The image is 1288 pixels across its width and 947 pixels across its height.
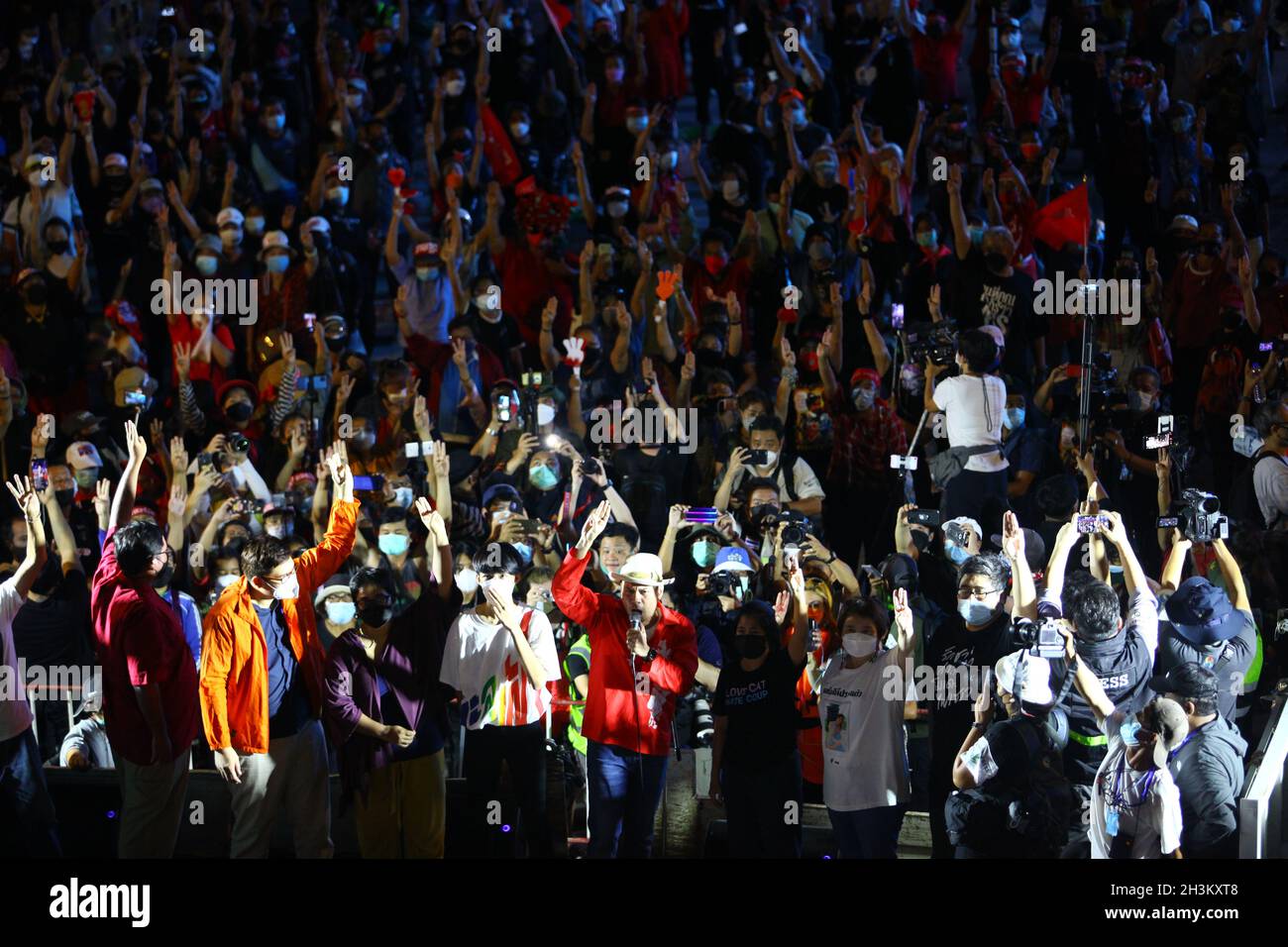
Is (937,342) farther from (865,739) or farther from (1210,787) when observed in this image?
(1210,787)

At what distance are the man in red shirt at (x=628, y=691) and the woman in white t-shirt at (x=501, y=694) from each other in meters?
0.20

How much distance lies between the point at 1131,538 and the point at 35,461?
5.52 m

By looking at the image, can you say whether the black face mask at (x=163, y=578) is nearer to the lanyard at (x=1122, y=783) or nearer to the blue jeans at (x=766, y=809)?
the blue jeans at (x=766, y=809)

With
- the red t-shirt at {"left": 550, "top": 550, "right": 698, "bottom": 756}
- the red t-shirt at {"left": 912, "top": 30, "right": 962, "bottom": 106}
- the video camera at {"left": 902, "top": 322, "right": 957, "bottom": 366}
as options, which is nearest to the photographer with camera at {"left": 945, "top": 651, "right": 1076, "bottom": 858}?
the red t-shirt at {"left": 550, "top": 550, "right": 698, "bottom": 756}

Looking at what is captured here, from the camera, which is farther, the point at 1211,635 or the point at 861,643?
the point at 861,643

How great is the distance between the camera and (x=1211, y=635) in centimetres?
858

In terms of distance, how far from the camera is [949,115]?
39.2 feet

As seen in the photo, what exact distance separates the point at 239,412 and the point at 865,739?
4.39 m

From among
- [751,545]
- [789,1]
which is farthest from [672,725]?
[789,1]

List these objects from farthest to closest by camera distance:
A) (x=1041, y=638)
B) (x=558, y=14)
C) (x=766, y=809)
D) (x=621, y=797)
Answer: (x=558, y=14) < (x=621, y=797) < (x=766, y=809) < (x=1041, y=638)

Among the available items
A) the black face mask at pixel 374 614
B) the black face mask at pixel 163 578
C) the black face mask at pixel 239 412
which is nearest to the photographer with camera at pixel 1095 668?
the black face mask at pixel 374 614

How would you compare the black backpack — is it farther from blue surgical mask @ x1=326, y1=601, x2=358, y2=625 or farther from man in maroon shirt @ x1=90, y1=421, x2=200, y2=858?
man in maroon shirt @ x1=90, y1=421, x2=200, y2=858

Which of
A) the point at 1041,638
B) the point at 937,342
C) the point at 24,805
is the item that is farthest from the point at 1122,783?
the point at 24,805
